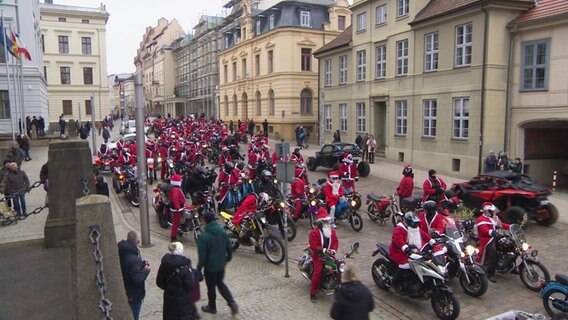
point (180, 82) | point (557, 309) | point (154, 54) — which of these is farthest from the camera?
point (154, 54)

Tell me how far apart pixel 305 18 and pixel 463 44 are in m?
23.8

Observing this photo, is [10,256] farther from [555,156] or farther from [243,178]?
[555,156]

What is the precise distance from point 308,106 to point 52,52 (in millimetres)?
36139

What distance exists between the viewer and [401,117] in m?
26.9

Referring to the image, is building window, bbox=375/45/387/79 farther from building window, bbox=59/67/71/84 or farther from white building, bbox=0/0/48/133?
building window, bbox=59/67/71/84

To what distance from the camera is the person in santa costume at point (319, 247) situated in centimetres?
821

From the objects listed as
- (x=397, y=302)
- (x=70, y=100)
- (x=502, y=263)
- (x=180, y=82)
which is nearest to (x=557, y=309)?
(x=502, y=263)

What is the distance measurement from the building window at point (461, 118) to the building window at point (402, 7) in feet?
21.9

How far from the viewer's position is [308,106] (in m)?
45.0

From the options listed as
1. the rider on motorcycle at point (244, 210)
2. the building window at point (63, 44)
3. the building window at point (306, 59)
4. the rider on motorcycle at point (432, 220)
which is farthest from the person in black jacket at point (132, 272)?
the building window at point (63, 44)

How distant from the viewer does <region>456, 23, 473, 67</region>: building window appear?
→ 72.1 feet

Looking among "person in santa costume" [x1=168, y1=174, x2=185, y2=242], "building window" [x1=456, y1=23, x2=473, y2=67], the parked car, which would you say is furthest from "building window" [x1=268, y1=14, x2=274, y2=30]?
"person in santa costume" [x1=168, y1=174, x2=185, y2=242]

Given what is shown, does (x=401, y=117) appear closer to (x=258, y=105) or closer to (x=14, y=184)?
(x=14, y=184)

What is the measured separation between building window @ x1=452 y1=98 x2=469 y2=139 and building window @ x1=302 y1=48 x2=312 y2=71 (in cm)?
2314
